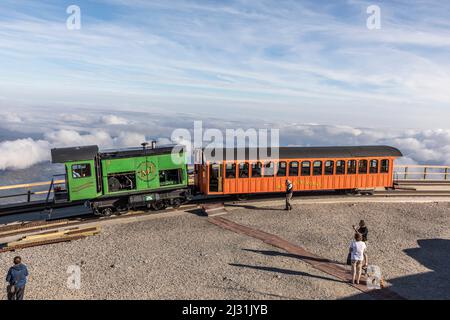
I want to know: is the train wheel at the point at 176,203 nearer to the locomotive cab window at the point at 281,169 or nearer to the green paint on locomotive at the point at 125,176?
the green paint on locomotive at the point at 125,176

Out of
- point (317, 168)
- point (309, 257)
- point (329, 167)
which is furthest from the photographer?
point (329, 167)

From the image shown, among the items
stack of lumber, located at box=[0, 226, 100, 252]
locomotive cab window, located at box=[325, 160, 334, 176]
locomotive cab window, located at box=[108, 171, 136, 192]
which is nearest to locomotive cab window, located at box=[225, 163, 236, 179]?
locomotive cab window, located at box=[108, 171, 136, 192]

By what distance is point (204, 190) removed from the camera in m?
18.7

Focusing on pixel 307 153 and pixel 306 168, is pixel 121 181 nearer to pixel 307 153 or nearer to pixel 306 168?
pixel 306 168

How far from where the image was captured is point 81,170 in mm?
16078

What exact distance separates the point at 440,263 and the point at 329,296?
5.84 meters

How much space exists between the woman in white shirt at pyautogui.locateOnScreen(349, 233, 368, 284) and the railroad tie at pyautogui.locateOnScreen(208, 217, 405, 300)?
0.35 meters

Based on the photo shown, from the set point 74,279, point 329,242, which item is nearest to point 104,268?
point 74,279

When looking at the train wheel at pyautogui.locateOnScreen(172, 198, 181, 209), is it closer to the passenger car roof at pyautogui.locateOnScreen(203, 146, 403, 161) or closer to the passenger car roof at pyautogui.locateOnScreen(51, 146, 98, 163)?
the passenger car roof at pyautogui.locateOnScreen(203, 146, 403, 161)

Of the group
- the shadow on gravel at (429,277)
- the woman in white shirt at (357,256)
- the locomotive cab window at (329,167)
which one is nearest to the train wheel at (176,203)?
the locomotive cab window at (329,167)

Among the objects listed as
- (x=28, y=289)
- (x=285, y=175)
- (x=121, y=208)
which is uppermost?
(x=285, y=175)

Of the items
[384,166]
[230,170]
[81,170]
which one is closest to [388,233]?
[384,166]

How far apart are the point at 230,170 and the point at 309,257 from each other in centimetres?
738
